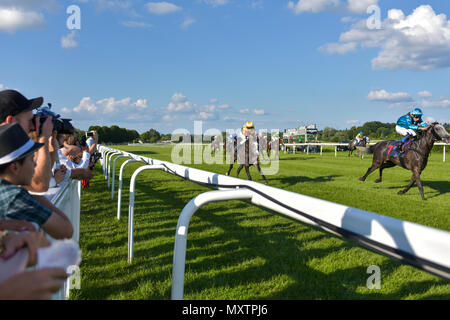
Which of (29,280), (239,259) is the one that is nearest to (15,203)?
(29,280)

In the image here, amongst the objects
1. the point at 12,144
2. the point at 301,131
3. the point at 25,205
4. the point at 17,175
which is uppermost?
the point at 301,131

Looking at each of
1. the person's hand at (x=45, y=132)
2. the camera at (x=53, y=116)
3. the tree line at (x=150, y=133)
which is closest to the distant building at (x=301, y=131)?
the tree line at (x=150, y=133)

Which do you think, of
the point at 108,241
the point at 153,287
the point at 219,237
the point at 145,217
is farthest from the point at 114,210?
the point at 153,287

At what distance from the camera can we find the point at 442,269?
789 millimetres

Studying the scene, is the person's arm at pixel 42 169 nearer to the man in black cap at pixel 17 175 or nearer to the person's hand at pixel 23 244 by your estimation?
the man in black cap at pixel 17 175

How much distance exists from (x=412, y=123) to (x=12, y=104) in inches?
350

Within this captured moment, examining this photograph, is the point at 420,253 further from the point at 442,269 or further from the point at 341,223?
the point at 341,223

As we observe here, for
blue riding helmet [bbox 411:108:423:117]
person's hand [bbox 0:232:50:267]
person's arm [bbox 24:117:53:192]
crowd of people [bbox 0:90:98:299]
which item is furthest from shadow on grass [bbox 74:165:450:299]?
blue riding helmet [bbox 411:108:423:117]

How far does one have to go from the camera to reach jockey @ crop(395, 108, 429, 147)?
27.2ft

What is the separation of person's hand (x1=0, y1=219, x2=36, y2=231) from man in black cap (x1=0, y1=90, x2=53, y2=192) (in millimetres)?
631

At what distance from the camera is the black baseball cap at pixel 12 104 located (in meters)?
1.79

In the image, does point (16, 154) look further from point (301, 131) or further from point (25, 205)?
point (301, 131)

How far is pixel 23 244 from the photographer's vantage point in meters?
0.81

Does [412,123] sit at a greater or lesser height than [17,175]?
greater
